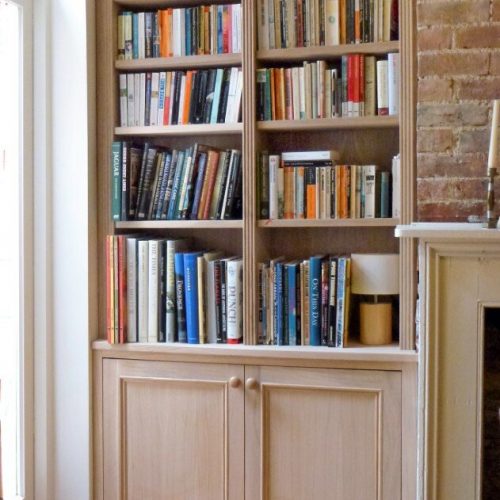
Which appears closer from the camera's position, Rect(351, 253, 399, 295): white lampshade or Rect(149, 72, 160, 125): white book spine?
Rect(351, 253, 399, 295): white lampshade

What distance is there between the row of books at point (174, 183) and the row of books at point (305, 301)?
0.27 metres

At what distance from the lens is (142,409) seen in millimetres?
2453

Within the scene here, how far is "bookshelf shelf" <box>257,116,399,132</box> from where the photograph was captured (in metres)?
2.29

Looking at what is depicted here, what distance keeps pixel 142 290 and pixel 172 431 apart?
48cm

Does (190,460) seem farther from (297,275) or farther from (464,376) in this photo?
(464,376)

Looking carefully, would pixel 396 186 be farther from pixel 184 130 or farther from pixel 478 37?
pixel 184 130

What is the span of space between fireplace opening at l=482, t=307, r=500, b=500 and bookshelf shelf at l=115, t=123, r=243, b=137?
101cm

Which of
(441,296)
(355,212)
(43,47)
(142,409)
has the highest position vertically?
(43,47)

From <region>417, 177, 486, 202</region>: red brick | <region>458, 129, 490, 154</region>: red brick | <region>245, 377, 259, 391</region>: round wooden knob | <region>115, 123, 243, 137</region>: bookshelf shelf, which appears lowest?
<region>245, 377, 259, 391</region>: round wooden knob

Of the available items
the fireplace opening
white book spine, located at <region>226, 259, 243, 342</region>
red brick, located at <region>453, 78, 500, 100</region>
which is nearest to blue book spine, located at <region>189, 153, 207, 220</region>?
white book spine, located at <region>226, 259, 243, 342</region>

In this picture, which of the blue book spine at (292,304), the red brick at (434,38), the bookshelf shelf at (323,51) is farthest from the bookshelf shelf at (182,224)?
the red brick at (434,38)

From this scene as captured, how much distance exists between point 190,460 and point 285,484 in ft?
1.06

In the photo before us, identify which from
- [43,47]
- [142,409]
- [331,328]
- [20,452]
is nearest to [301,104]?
[331,328]

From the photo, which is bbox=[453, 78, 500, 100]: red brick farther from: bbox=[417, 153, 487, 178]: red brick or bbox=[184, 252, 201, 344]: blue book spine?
bbox=[184, 252, 201, 344]: blue book spine
